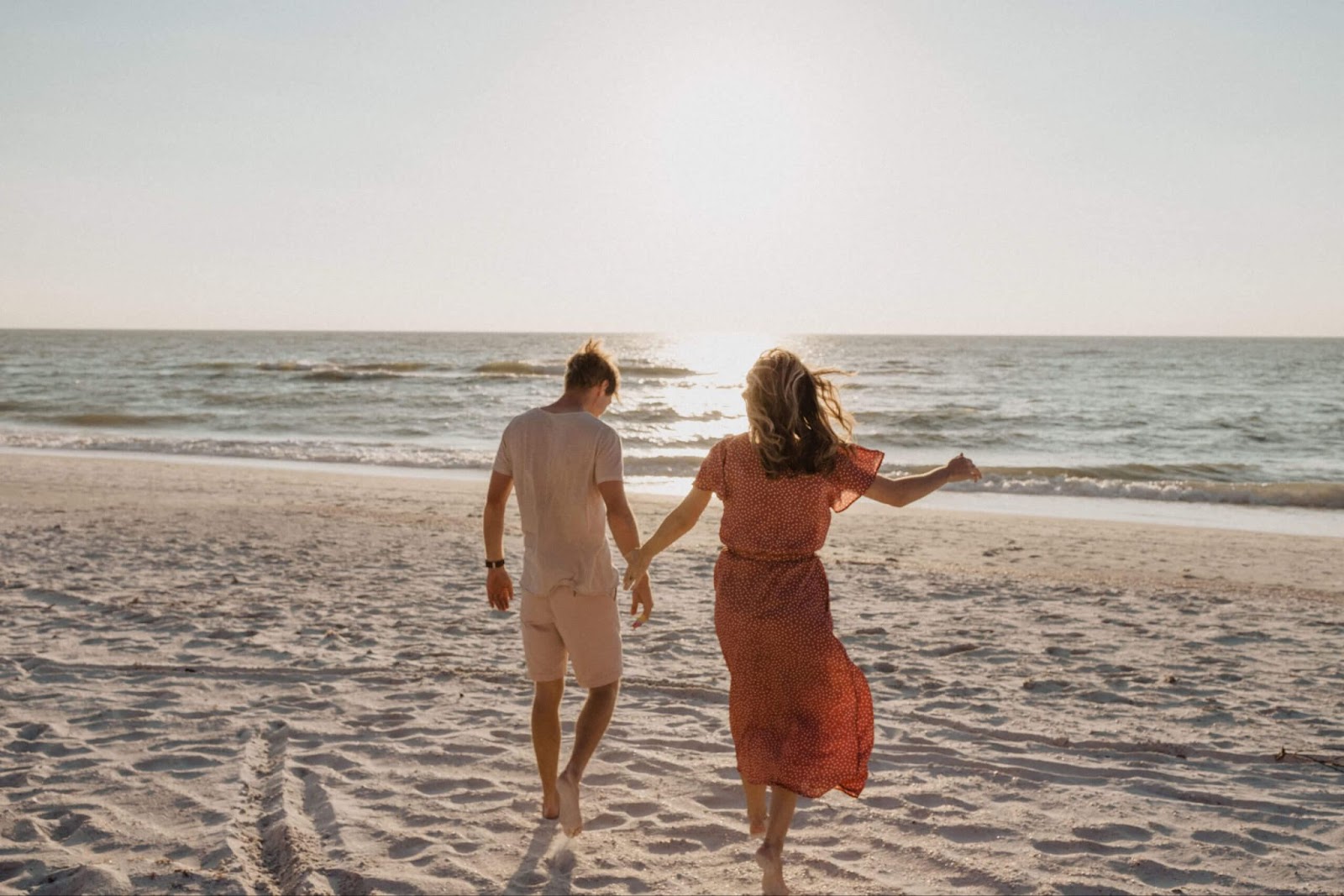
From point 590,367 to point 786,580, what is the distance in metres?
1.01

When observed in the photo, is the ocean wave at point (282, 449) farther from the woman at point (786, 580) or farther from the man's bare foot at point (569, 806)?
the woman at point (786, 580)

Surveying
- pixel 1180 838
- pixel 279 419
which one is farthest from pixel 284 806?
pixel 279 419

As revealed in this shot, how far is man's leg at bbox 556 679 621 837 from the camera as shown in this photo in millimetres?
3777

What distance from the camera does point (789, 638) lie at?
345 cm

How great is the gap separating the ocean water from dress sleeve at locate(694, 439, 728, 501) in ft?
40.0

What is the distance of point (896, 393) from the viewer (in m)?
43.0

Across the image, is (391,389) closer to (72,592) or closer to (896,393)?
(896,393)

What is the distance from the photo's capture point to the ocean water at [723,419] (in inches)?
771

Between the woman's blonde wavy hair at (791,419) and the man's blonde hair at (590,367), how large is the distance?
1.94 feet

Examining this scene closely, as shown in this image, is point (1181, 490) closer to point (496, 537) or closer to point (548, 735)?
point (548, 735)

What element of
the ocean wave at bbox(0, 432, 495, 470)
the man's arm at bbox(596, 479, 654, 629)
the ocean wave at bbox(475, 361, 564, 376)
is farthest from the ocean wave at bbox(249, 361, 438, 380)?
the man's arm at bbox(596, 479, 654, 629)

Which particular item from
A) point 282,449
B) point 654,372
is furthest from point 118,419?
point 654,372

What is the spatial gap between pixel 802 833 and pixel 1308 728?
280cm

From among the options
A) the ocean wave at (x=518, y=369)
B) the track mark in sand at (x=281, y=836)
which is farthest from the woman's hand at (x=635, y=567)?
the ocean wave at (x=518, y=369)
